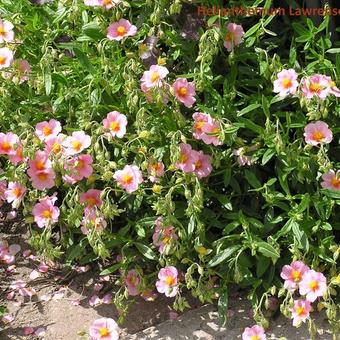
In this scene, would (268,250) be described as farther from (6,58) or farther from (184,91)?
(6,58)

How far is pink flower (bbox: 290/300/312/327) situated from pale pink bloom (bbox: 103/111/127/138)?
3.03ft

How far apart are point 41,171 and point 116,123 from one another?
337mm

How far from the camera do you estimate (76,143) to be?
2961mm

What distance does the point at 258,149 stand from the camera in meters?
3.09

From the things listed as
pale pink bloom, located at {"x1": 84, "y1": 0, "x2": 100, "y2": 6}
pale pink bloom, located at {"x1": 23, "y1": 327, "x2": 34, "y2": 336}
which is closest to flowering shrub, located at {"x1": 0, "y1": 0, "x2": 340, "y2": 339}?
pale pink bloom, located at {"x1": 84, "y1": 0, "x2": 100, "y2": 6}

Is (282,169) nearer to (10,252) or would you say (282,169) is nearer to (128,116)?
(128,116)

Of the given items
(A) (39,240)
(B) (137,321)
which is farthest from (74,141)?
(B) (137,321)

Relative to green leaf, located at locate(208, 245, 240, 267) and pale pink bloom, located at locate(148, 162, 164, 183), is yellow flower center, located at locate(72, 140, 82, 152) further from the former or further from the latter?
green leaf, located at locate(208, 245, 240, 267)

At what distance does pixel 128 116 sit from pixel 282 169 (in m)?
0.64

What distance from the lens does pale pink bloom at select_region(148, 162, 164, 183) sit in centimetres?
296

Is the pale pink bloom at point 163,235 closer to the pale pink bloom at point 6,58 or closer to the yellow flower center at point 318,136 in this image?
the yellow flower center at point 318,136

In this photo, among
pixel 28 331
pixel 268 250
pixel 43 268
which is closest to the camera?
pixel 268 250

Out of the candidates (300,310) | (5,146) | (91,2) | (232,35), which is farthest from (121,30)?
(300,310)

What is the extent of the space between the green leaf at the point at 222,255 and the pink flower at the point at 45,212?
2.11 feet
